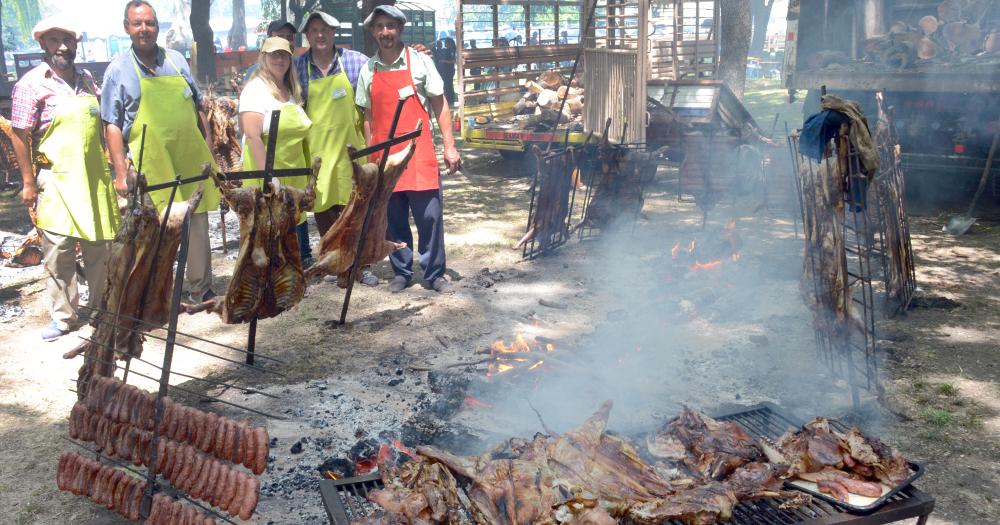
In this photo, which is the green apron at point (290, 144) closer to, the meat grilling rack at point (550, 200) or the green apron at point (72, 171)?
the green apron at point (72, 171)

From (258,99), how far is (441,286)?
242cm

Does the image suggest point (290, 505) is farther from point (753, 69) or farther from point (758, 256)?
point (753, 69)

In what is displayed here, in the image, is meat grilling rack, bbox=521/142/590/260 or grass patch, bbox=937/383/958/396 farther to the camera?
meat grilling rack, bbox=521/142/590/260

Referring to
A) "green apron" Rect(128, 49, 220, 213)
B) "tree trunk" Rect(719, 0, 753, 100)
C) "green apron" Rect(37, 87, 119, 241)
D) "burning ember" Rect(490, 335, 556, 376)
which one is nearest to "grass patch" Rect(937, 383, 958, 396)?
"burning ember" Rect(490, 335, 556, 376)

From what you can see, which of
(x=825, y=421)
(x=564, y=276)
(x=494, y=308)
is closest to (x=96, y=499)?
(x=825, y=421)

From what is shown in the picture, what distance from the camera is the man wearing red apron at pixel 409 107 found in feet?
22.4

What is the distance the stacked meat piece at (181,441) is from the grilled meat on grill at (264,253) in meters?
1.03

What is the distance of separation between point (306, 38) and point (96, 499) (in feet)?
14.5

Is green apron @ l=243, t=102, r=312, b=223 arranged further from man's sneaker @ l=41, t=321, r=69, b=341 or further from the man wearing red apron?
man's sneaker @ l=41, t=321, r=69, b=341

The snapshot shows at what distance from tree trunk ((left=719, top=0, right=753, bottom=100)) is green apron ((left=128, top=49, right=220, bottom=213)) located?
11740 mm

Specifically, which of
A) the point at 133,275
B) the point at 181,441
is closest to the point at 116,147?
the point at 133,275

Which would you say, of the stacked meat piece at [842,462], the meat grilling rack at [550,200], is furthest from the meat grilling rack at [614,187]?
the stacked meat piece at [842,462]

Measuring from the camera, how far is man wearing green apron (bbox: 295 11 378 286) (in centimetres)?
677

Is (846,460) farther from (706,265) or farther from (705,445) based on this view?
(706,265)
